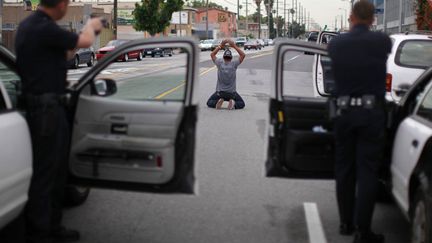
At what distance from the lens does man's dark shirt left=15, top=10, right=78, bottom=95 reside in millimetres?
4562

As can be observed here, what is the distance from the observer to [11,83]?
6.09m

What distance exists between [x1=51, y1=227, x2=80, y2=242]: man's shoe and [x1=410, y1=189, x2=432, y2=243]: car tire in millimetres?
2679

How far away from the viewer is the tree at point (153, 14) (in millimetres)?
60906

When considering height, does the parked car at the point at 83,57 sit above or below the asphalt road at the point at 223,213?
above

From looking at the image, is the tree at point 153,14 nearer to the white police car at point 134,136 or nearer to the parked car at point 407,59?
the parked car at point 407,59

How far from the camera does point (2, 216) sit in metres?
4.05

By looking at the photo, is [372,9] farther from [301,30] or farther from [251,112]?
[301,30]

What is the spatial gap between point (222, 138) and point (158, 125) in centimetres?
572

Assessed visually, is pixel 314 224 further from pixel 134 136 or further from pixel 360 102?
pixel 134 136

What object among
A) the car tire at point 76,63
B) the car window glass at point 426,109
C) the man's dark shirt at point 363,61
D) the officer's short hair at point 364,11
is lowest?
the car tire at point 76,63

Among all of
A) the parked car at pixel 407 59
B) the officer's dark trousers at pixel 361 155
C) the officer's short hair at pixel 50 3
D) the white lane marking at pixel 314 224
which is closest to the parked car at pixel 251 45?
the parked car at pixel 407 59

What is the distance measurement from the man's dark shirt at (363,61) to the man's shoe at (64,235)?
2.47 m

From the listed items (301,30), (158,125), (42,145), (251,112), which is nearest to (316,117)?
(158,125)

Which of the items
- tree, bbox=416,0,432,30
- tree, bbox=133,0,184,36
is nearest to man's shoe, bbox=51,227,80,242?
tree, bbox=416,0,432,30
